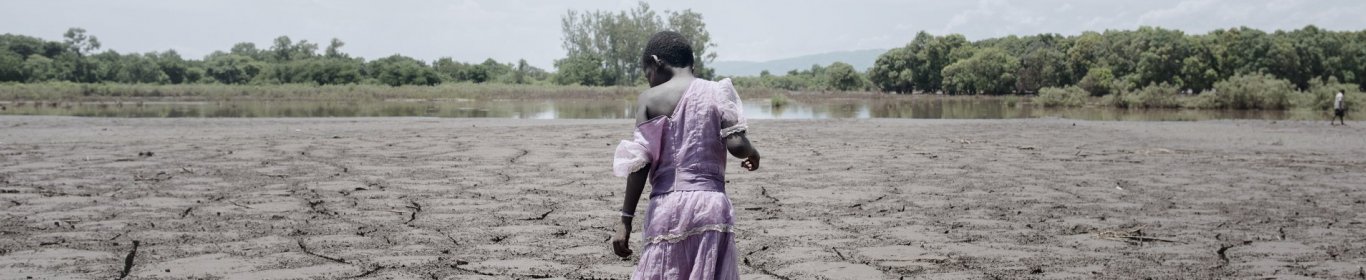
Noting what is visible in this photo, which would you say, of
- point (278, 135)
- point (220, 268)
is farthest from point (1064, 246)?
point (278, 135)

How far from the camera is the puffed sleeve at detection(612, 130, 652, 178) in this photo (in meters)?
3.29

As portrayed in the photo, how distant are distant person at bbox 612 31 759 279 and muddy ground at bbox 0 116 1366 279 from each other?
7.53 feet

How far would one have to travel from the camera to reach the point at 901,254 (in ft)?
20.6

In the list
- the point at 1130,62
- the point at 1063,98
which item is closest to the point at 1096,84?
the point at 1130,62

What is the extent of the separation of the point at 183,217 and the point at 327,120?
18.2 m

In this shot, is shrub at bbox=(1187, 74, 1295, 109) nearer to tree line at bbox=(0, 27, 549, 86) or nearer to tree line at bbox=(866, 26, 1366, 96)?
tree line at bbox=(866, 26, 1366, 96)

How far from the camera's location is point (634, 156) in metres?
3.30

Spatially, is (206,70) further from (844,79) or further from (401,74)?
(844,79)

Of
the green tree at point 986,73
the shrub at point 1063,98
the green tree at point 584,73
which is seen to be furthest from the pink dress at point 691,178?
the green tree at point 584,73

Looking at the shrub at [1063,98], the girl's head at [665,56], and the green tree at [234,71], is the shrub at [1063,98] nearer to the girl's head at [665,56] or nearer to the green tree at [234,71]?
the girl's head at [665,56]

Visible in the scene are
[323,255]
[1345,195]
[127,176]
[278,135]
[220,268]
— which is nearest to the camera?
[220,268]

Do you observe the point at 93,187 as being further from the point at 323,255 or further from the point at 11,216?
the point at 323,255

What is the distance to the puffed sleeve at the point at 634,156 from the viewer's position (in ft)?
10.8

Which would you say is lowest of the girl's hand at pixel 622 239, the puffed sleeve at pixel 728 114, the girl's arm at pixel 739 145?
the girl's hand at pixel 622 239
